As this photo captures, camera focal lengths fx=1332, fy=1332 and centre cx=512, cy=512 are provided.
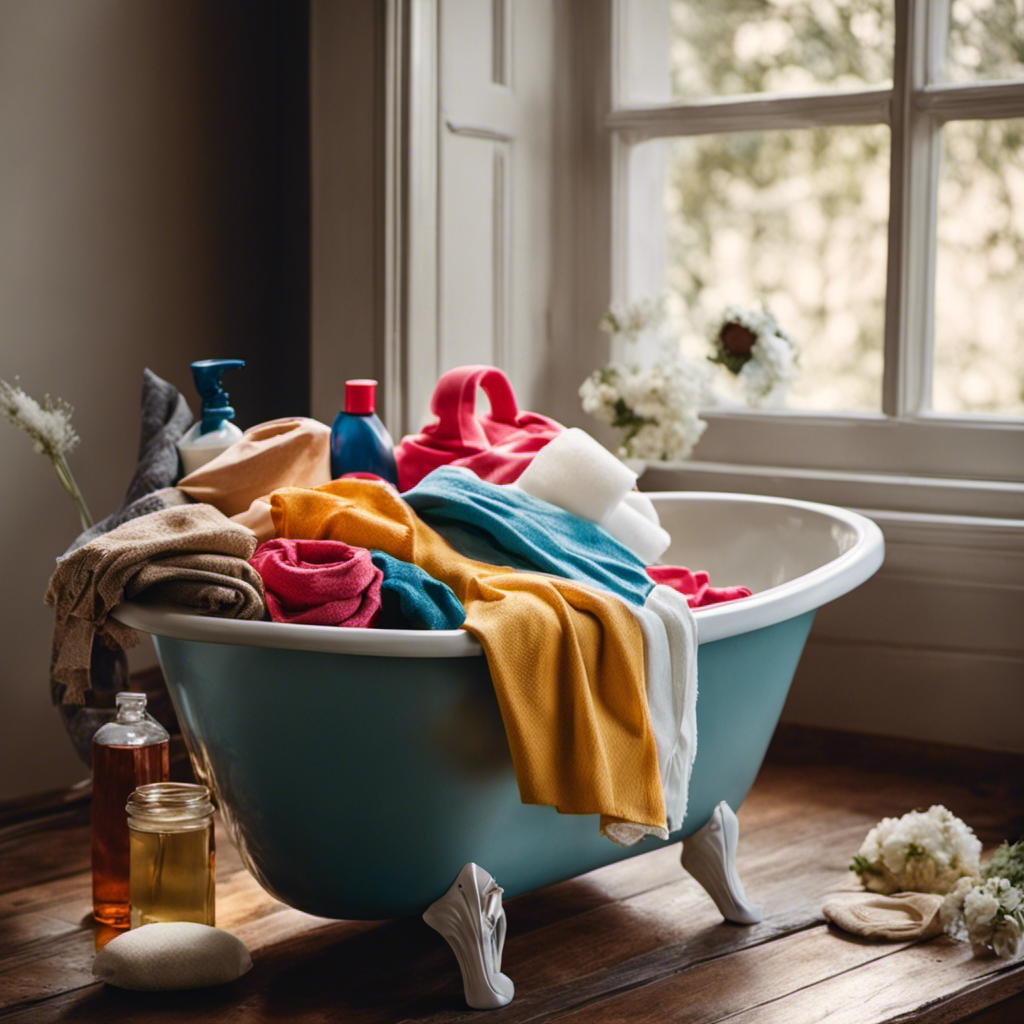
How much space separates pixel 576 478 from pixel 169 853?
2.44 feet

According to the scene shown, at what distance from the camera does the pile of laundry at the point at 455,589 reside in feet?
4.83

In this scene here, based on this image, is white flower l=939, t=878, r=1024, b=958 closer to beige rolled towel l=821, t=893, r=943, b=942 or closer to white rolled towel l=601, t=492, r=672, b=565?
beige rolled towel l=821, t=893, r=943, b=942

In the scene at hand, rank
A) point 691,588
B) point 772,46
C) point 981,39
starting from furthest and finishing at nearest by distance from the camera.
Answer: point 772,46 → point 981,39 → point 691,588

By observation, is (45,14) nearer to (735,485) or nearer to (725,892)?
(735,485)

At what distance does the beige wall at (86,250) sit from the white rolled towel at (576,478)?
37.3 inches

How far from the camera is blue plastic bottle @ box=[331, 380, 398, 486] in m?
1.92

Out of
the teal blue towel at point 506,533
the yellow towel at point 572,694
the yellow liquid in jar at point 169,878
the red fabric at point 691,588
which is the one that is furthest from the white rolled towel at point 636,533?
the yellow liquid in jar at point 169,878

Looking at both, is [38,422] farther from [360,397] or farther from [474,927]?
[474,927]

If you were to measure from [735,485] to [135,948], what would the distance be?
1574 mm

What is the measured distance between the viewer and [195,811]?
1.69 metres

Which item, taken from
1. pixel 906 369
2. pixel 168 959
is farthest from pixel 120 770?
pixel 906 369

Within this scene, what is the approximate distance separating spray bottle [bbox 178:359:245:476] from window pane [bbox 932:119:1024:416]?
1476 mm

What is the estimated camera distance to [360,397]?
1.92m

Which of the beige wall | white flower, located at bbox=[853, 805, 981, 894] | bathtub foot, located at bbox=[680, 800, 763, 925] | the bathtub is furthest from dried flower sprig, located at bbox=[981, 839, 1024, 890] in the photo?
the beige wall
